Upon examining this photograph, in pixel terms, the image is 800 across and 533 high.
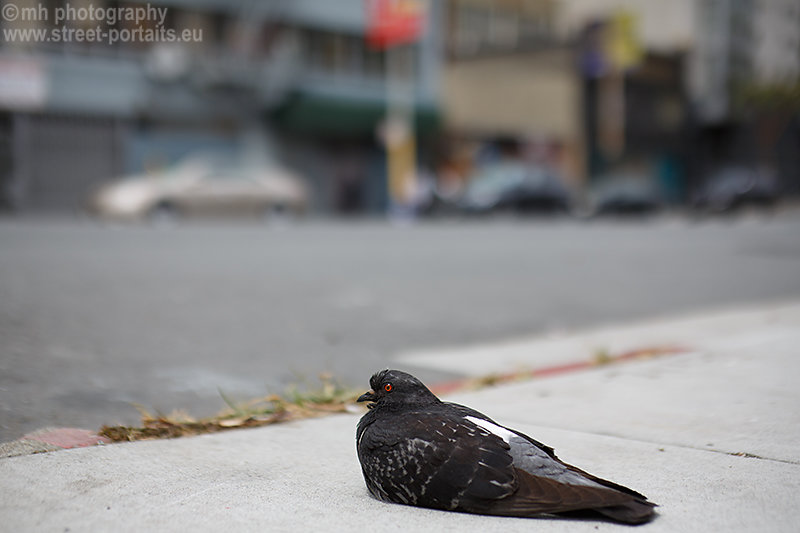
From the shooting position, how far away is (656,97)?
4706 centimetres

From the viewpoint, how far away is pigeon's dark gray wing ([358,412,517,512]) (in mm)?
2752

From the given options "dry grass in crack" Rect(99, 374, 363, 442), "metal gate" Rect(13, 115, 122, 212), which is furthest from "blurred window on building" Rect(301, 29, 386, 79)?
"dry grass in crack" Rect(99, 374, 363, 442)

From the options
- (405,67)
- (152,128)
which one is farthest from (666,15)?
(152,128)

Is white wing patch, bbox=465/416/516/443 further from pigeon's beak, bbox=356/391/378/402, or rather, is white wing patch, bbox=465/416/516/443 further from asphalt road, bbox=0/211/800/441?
asphalt road, bbox=0/211/800/441

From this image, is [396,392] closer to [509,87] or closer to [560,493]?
[560,493]

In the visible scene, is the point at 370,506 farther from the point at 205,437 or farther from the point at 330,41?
the point at 330,41

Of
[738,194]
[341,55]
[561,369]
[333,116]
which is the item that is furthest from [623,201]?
[561,369]

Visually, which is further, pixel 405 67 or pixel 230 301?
pixel 405 67

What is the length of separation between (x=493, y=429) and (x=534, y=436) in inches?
40.9

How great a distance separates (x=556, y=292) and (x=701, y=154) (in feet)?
144

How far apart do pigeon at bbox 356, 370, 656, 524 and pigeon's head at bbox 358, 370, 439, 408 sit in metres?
0.05

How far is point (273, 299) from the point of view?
7852 mm

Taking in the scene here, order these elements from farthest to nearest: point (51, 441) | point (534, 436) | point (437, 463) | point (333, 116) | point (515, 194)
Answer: point (333, 116)
point (515, 194)
point (534, 436)
point (51, 441)
point (437, 463)

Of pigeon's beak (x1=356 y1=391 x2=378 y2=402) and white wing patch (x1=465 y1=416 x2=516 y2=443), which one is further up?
pigeon's beak (x1=356 y1=391 x2=378 y2=402)
